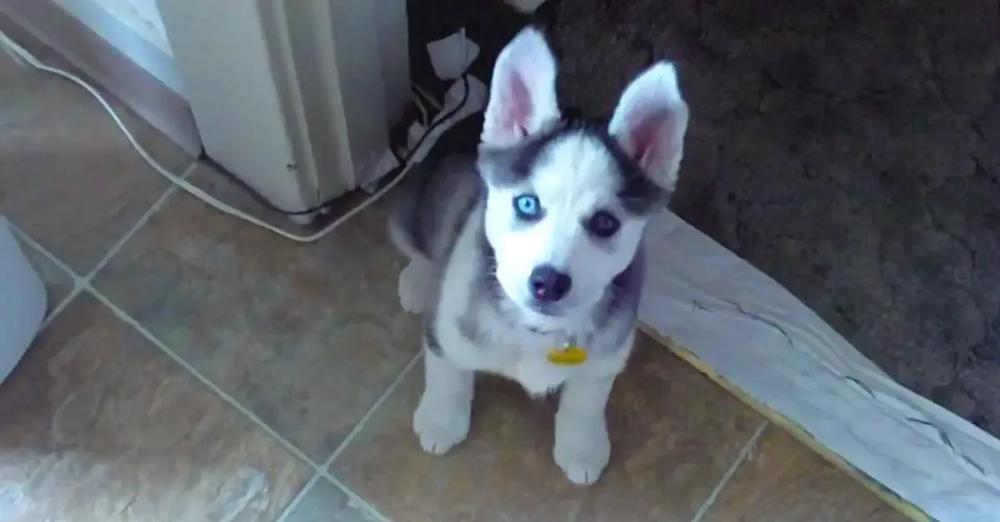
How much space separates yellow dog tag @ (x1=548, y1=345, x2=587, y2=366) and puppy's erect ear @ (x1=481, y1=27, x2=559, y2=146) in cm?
26

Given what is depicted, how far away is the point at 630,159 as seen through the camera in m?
1.11

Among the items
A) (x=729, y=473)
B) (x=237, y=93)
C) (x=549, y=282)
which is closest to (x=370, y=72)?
(x=237, y=93)

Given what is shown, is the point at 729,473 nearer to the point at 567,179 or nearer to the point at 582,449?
the point at 582,449

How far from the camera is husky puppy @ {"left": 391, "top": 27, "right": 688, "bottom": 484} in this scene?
1.08 m

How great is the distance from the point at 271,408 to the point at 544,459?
0.36 metres

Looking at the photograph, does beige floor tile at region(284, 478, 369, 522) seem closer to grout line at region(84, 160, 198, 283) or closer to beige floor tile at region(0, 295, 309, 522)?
beige floor tile at region(0, 295, 309, 522)

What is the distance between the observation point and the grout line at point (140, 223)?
5.59ft

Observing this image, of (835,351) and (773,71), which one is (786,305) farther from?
(773,71)

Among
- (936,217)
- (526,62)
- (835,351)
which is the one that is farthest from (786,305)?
(526,62)

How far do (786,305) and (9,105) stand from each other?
1141mm

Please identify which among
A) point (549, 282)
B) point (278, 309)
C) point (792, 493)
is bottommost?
point (792, 493)

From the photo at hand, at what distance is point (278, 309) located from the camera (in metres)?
1.68

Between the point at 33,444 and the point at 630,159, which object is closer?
the point at 630,159

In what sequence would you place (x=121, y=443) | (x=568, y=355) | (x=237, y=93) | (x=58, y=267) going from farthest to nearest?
1. (x=58, y=267)
2. (x=121, y=443)
3. (x=237, y=93)
4. (x=568, y=355)
